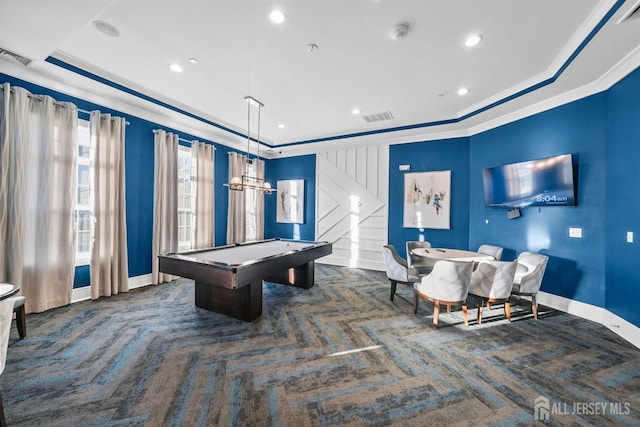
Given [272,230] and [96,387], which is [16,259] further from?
[272,230]

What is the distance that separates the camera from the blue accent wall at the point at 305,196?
22.3 ft

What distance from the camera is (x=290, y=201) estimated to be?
703cm

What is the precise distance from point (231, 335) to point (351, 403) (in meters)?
1.52

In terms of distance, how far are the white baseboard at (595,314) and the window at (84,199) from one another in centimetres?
684

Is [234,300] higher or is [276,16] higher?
[276,16]

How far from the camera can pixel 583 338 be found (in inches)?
108

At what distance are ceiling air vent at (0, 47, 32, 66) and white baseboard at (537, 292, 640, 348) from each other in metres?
7.26

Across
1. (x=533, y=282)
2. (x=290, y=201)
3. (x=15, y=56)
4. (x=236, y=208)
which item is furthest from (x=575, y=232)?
(x=15, y=56)

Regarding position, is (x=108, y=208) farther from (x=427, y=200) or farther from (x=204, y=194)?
(x=427, y=200)

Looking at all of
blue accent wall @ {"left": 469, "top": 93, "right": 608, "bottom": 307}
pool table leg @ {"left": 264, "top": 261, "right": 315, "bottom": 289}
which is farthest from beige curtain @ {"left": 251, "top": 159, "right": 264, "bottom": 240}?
blue accent wall @ {"left": 469, "top": 93, "right": 608, "bottom": 307}

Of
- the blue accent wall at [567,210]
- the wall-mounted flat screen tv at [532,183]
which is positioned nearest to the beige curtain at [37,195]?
the wall-mounted flat screen tv at [532,183]

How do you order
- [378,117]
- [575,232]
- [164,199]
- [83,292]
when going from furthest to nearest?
[378,117] → [164,199] → [83,292] → [575,232]

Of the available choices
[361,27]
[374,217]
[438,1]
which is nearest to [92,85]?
[361,27]

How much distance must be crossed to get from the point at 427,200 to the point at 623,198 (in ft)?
9.26
